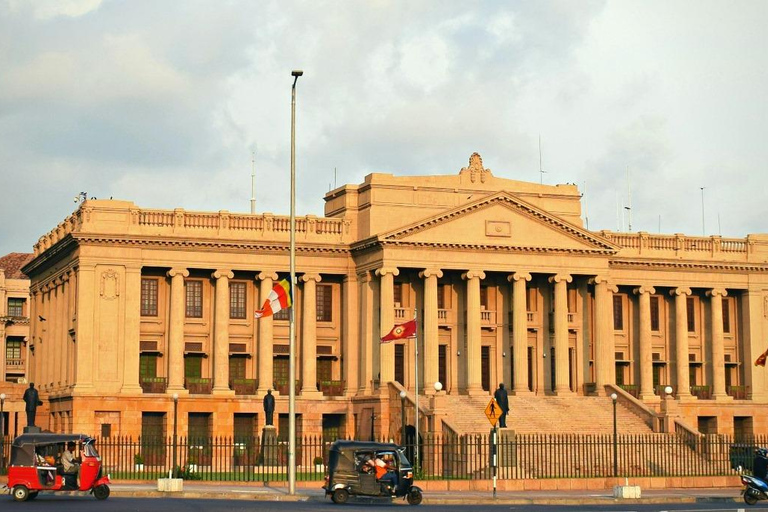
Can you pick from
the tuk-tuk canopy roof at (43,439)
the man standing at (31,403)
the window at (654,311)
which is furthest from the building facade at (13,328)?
the tuk-tuk canopy roof at (43,439)

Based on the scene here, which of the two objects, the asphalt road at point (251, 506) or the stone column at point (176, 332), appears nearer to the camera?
the asphalt road at point (251, 506)

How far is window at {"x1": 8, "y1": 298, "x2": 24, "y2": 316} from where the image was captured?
128 meters

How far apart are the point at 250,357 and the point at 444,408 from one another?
14724 millimetres

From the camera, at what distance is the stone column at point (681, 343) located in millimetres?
91688

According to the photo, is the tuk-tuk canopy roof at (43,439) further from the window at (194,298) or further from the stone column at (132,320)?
the window at (194,298)

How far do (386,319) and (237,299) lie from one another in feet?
29.9

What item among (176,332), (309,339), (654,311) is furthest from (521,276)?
(176,332)

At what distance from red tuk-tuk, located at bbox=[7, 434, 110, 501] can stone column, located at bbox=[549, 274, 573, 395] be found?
41.0 metres

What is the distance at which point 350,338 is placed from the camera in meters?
86.1

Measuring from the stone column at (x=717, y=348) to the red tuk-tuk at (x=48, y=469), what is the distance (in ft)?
172

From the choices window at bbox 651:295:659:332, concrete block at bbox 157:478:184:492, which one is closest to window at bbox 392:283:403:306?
window at bbox 651:295:659:332

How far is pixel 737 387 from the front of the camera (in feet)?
309

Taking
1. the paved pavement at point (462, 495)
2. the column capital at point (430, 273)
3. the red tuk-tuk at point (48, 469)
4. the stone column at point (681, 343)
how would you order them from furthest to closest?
the stone column at point (681, 343) < the column capital at point (430, 273) < the paved pavement at point (462, 495) < the red tuk-tuk at point (48, 469)

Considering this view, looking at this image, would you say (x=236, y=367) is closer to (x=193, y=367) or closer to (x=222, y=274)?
(x=193, y=367)
